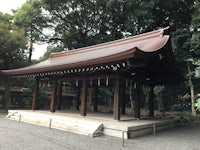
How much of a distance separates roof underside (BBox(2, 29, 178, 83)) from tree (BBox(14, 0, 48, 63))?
8.46 meters

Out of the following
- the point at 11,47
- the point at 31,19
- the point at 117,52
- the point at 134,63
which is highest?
the point at 31,19

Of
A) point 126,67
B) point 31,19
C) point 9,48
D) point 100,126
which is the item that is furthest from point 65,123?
point 31,19

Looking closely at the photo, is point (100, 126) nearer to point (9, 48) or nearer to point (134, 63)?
point (134, 63)

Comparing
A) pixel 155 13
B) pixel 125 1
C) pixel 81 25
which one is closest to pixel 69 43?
pixel 81 25

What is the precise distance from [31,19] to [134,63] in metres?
14.8

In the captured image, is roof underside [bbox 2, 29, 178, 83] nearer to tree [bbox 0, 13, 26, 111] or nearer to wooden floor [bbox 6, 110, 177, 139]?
wooden floor [bbox 6, 110, 177, 139]

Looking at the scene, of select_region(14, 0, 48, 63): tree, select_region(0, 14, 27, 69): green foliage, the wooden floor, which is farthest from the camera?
select_region(14, 0, 48, 63): tree

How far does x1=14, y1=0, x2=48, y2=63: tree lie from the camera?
60.3 ft

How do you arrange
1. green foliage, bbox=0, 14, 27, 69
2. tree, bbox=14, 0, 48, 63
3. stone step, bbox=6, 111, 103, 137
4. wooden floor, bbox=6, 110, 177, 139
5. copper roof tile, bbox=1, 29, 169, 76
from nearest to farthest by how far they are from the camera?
wooden floor, bbox=6, 110, 177, 139 < copper roof tile, bbox=1, 29, 169, 76 < stone step, bbox=6, 111, 103, 137 < green foliage, bbox=0, 14, 27, 69 < tree, bbox=14, 0, 48, 63

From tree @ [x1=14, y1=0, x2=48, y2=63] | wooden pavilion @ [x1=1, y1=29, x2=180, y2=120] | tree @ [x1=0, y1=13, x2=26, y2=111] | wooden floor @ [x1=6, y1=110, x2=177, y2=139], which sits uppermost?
tree @ [x1=14, y1=0, x2=48, y2=63]

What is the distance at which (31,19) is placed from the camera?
18703 millimetres

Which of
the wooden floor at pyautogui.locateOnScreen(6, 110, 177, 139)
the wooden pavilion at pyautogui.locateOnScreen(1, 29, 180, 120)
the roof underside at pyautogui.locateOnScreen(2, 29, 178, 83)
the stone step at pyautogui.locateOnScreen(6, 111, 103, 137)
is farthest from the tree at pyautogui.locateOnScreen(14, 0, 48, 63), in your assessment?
the wooden floor at pyautogui.locateOnScreen(6, 110, 177, 139)

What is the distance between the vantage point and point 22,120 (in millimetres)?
9859

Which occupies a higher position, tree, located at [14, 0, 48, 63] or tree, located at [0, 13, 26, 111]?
tree, located at [14, 0, 48, 63]
